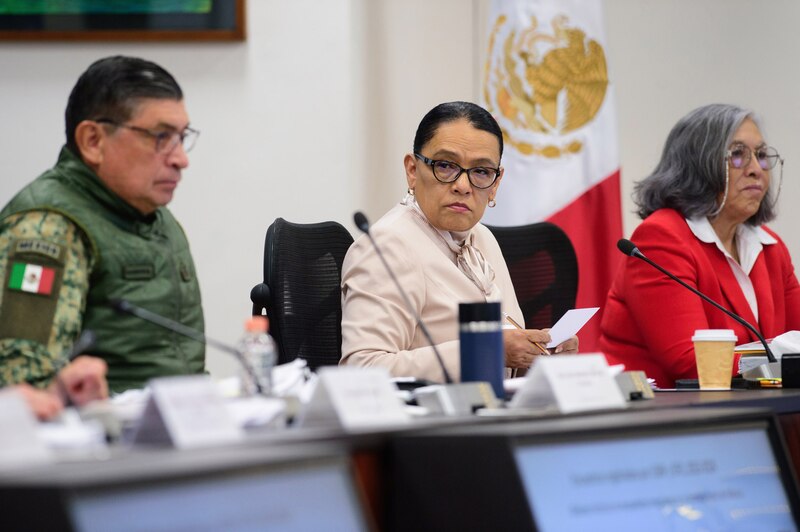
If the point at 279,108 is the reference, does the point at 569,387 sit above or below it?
below

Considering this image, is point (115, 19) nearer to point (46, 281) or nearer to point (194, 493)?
point (46, 281)

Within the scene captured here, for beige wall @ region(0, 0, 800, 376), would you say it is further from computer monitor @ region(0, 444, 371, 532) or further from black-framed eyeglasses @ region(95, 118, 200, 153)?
computer monitor @ region(0, 444, 371, 532)

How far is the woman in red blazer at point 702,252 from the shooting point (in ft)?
9.82

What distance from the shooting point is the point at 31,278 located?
6.04 ft

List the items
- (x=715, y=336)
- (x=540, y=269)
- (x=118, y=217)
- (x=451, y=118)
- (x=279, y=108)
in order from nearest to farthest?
(x=118, y=217) → (x=715, y=336) → (x=451, y=118) → (x=540, y=269) → (x=279, y=108)

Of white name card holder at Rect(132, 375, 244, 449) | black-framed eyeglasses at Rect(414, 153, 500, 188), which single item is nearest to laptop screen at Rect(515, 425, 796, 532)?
white name card holder at Rect(132, 375, 244, 449)

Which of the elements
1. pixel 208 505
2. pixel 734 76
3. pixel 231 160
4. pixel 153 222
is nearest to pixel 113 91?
pixel 153 222

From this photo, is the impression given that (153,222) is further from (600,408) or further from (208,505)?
(208,505)

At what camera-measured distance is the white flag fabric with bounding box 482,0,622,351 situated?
12.5ft

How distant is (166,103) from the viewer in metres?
2.08

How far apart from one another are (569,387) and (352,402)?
1.22 feet

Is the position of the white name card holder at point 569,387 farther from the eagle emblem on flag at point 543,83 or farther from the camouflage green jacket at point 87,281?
the eagle emblem on flag at point 543,83

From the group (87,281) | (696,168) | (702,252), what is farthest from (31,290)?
(696,168)

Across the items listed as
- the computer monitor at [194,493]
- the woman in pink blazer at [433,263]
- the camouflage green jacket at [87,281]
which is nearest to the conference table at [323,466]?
the computer monitor at [194,493]
